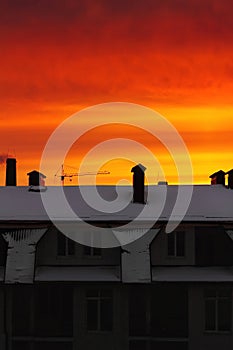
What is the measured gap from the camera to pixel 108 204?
37.6m

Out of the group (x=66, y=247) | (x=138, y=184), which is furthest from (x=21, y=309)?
(x=138, y=184)

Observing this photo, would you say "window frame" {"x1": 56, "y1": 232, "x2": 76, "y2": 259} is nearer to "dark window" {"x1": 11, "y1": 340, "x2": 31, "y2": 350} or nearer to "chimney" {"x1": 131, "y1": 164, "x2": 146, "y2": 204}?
"dark window" {"x1": 11, "y1": 340, "x2": 31, "y2": 350}

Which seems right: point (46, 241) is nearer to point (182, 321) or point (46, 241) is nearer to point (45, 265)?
point (45, 265)

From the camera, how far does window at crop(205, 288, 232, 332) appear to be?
3412cm

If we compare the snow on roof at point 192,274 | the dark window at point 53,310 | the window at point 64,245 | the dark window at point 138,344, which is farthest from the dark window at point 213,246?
the dark window at point 53,310

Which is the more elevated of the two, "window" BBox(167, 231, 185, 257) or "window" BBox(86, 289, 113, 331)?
"window" BBox(167, 231, 185, 257)

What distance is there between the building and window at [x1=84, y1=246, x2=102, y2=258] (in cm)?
2

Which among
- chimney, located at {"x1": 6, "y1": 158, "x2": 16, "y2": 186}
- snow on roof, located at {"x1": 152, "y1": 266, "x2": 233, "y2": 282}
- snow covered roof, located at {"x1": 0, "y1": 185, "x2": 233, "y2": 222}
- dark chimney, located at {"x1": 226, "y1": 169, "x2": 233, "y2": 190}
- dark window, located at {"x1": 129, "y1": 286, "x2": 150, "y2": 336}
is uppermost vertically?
chimney, located at {"x1": 6, "y1": 158, "x2": 16, "y2": 186}

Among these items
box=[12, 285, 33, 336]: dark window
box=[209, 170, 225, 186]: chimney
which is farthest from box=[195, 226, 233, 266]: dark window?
box=[12, 285, 33, 336]: dark window

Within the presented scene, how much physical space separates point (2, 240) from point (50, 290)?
3771 millimetres

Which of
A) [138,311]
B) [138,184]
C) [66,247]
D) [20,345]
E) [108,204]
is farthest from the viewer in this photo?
[138,184]

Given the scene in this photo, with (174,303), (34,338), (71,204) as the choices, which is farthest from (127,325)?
(71,204)

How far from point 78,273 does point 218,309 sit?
726 cm

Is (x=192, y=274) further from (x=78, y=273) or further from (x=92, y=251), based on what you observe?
(x=78, y=273)
